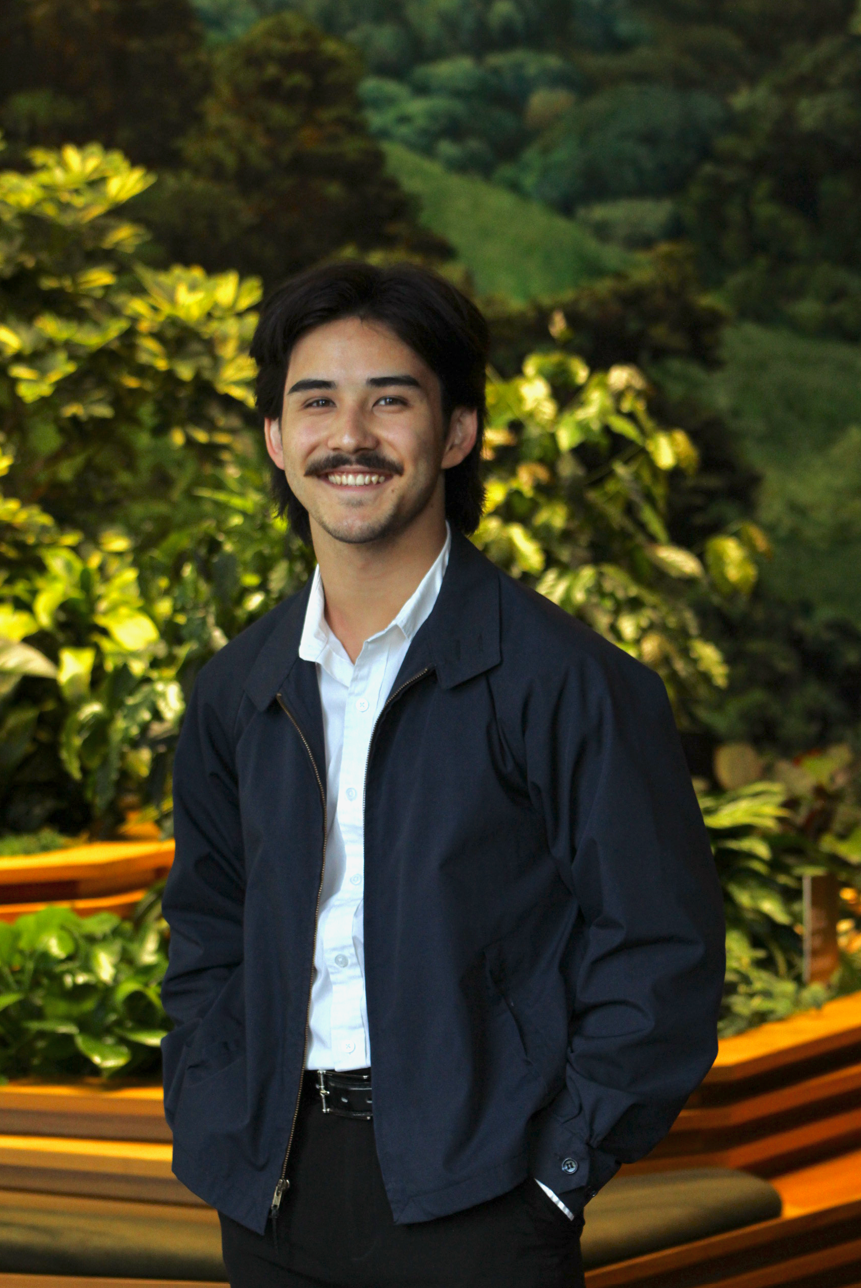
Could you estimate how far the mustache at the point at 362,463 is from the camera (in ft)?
3.96

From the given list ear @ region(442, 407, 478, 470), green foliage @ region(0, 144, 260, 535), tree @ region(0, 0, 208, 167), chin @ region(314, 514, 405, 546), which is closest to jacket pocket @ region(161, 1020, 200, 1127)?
chin @ region(314, 514, 405, 546)

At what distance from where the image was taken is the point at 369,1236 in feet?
3.82

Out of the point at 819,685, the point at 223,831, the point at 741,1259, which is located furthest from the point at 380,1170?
the point at 819,685

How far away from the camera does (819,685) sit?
5785 mm

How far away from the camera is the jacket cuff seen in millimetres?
1122

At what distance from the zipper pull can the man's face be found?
61 centimetres

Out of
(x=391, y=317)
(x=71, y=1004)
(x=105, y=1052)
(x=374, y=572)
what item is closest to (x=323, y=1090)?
(x=374, y=572)

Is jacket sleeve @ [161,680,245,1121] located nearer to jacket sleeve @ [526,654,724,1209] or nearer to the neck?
the neck

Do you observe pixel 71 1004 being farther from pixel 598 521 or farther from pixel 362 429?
pixel 598 521

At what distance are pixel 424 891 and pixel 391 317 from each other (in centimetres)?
54

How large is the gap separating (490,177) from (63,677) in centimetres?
361

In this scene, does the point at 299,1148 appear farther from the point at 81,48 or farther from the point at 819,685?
the point at 81,48

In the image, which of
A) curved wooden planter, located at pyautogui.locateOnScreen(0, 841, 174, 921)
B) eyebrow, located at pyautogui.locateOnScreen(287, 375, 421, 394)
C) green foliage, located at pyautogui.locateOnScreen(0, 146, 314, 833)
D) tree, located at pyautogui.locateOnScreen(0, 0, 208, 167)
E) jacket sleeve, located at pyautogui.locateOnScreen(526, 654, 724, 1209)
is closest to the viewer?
jacket sleeve, located at pyautogui.locateOnScreen(526, 654, 724, 1209)

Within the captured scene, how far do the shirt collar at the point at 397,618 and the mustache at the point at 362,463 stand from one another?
0.12 m
